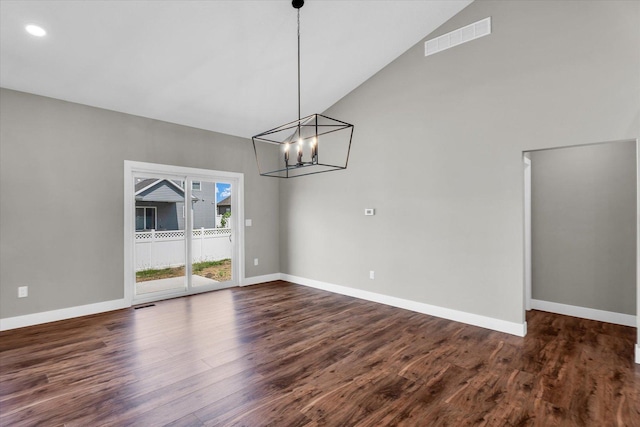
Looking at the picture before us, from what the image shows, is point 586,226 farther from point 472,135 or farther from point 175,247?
point 175,247

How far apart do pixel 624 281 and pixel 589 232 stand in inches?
26.5

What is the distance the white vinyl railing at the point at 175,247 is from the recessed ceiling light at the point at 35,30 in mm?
2730

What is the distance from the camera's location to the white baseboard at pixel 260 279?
A: 615 centimetres

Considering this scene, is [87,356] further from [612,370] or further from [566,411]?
[612,370]

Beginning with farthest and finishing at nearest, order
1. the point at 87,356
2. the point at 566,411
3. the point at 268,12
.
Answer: the point at 268,12 → the point at 87,356 → the point at 566,411

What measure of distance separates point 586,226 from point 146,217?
6313 millimetres

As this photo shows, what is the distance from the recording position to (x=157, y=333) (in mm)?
3729

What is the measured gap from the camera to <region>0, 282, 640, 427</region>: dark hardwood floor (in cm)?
221

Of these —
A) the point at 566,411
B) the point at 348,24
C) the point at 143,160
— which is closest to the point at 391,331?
the point at 566,411

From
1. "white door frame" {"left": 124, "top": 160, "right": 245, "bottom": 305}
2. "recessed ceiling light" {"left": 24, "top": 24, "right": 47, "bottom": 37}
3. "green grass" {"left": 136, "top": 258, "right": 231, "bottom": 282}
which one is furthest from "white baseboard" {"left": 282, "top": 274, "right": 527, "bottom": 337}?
"recessed ceiling light" {"left": 24, "top": 24, "right": 47, "bottom": 37}

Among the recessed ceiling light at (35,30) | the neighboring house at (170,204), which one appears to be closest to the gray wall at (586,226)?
the neighboring house at (170,204)

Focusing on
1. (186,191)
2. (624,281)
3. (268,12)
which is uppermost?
(268,12)

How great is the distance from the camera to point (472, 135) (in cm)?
396

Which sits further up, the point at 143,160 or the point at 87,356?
the point at 143,160
